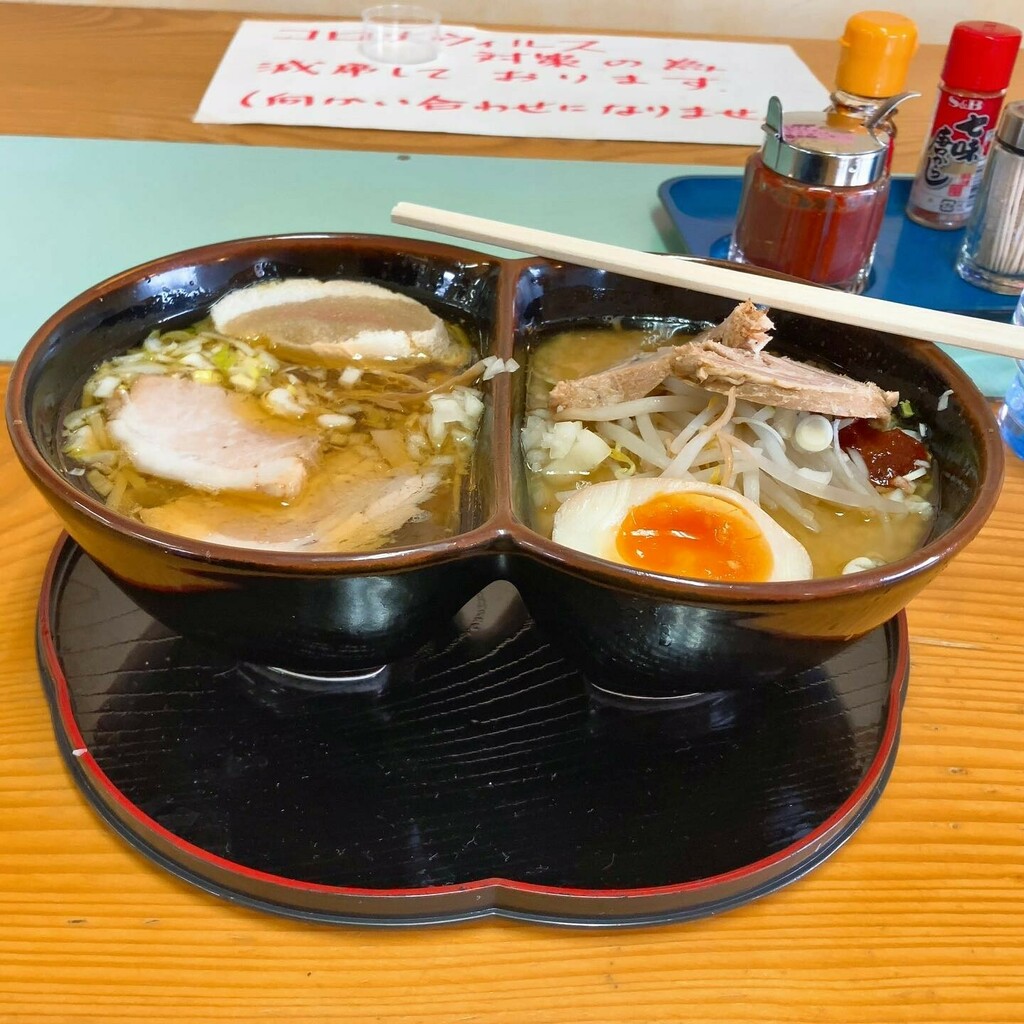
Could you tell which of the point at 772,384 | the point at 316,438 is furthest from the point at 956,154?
the point at 316,438

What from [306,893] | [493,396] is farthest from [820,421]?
[306,893]

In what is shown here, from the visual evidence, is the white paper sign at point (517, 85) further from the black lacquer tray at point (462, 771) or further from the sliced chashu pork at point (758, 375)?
the black lacquer tray at point (462, 771)

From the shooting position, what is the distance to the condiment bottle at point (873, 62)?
179 cm

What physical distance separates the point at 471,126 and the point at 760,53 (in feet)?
3.73

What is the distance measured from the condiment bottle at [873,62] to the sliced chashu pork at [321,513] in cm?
124

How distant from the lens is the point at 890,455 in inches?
45.5

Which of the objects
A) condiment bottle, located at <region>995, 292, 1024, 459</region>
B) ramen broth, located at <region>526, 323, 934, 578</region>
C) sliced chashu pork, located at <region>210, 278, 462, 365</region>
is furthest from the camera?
condiment bottle, located at <region>995, 292, 1024, 459</region>

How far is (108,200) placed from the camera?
2.07 m

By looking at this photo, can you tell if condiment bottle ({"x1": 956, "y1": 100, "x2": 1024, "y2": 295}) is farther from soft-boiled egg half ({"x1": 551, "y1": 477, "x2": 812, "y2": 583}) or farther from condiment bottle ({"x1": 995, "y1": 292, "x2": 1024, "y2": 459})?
soft-boiled egg half ({"x1": 551, "y1": 477, "x2": 812, "y2": 583})

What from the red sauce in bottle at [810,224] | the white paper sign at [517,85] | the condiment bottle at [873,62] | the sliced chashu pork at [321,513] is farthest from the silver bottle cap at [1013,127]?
the sliced chashu pork at [321,513]

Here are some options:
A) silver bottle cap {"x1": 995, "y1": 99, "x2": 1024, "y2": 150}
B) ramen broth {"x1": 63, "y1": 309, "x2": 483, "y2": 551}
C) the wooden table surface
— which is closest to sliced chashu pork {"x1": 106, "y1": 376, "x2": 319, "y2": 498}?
ramen broth {"x1": 63, "y1": 309, "x2": 483, "y2": 551}

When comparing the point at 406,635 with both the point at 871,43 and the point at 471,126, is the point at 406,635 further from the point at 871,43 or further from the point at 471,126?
the point at 471,126

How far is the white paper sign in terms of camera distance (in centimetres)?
248

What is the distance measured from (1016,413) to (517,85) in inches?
69.7
